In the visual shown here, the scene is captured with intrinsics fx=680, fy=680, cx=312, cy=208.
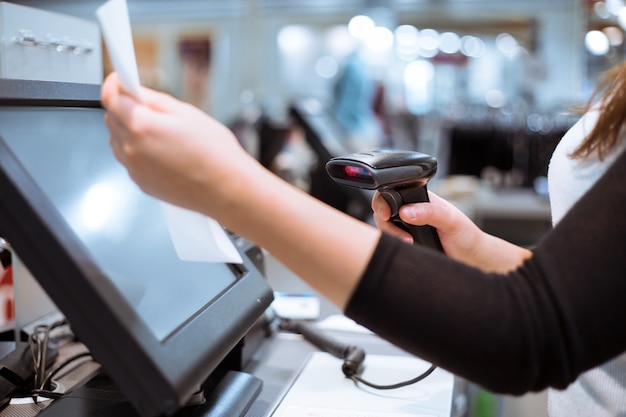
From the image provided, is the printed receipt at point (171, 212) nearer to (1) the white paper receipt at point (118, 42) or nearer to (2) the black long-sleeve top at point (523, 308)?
(1) the white paper receipt at point (118, 42)

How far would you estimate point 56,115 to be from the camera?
66 cm

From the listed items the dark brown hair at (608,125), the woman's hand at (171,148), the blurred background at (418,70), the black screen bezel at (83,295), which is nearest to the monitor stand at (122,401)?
the black screen bezel at (83,295)

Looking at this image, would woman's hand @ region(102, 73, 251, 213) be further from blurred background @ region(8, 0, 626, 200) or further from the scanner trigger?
blurred background @ region(8, 0, 626, 200)

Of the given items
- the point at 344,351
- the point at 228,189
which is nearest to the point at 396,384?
the point at 344,351

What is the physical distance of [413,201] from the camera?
81 cm

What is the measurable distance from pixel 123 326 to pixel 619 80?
0.49m

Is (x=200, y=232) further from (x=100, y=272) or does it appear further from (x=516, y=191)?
(x=516, y=191)

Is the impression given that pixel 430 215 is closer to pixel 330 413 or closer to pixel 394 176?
pixel 394 176

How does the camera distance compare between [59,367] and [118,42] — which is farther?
[59,367]

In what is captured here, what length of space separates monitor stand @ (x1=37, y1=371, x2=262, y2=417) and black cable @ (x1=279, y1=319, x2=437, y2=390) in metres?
0.13

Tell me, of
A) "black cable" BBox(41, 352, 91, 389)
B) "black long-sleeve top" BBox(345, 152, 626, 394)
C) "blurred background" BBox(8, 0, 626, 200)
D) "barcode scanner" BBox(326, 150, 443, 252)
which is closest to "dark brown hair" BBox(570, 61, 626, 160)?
"black long-sleeve top" BBox(345, 152, 626, 394)

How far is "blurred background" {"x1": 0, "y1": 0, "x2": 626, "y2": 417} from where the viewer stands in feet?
13.0

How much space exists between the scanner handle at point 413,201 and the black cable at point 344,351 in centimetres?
18

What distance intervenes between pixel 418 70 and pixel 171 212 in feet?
20.8
